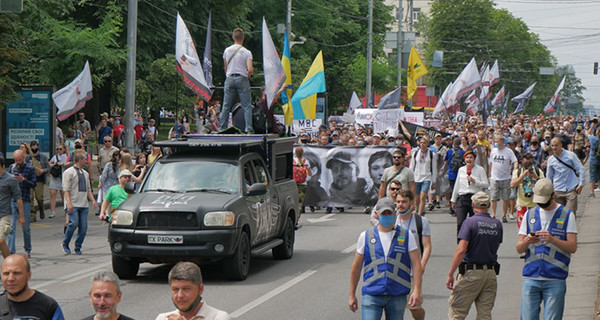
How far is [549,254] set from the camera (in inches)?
362

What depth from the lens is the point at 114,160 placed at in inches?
733

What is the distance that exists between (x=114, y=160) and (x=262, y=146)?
4069 millimetres

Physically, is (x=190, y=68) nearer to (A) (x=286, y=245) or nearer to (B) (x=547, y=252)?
(A) (x=286, y=245)

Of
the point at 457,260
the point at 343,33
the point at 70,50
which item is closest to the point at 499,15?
the point at 343,33

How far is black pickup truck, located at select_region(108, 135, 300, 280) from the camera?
13.3 metres

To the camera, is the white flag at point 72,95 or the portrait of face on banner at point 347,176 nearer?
the portrait of face on banner at point 347,176

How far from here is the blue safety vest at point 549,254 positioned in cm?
917

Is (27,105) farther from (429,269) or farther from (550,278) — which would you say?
(550,278)

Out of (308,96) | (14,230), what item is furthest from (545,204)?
(308,96)

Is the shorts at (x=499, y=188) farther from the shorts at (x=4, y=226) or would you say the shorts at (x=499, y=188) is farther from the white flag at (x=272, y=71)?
the shorts at (x=4, y=226)

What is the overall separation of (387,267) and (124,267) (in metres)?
6.50

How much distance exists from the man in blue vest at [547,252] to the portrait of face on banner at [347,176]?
50.5 ft

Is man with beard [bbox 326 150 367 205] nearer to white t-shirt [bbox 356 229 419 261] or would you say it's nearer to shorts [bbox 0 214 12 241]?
shorts [bbox 0 214 12 241]

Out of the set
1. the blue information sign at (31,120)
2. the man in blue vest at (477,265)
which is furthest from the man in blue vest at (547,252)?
the blue information sign at (31,120)
